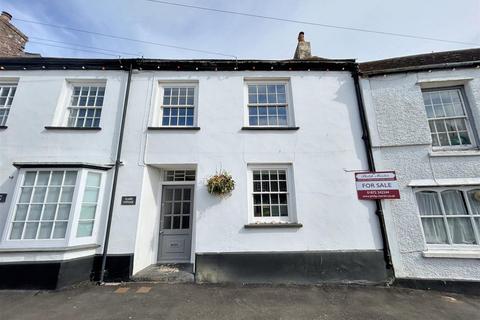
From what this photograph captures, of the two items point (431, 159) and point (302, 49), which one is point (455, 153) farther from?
point (302, 49)

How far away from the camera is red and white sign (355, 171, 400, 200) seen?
551cm

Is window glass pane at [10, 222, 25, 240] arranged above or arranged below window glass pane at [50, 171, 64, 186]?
→ below

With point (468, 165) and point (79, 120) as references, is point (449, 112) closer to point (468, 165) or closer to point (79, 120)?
point (468, 165)

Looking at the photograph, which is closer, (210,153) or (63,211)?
(63,211)

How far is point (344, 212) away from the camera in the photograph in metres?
5.57

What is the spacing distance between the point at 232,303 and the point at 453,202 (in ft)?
19.8

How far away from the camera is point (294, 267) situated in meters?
5.25

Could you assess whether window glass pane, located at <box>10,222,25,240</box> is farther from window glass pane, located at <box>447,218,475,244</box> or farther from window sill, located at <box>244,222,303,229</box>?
window glass pane, located at <box>447,218,475,244</box>

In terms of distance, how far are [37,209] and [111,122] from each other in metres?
2.83

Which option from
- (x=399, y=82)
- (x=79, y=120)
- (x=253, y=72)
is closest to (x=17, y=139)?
(x=79, y=120)

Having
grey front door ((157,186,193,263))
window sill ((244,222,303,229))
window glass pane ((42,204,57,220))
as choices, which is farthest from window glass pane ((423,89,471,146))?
window glass pane ((42,204,57,220))

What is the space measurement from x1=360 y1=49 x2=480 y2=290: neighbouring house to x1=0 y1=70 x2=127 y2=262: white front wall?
7.56 metres

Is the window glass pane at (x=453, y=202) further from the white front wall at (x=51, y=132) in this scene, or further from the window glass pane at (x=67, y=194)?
the window glass pane at (x=67, y=194)

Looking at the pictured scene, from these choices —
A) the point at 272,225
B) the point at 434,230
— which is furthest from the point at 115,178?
the point at 434,230
